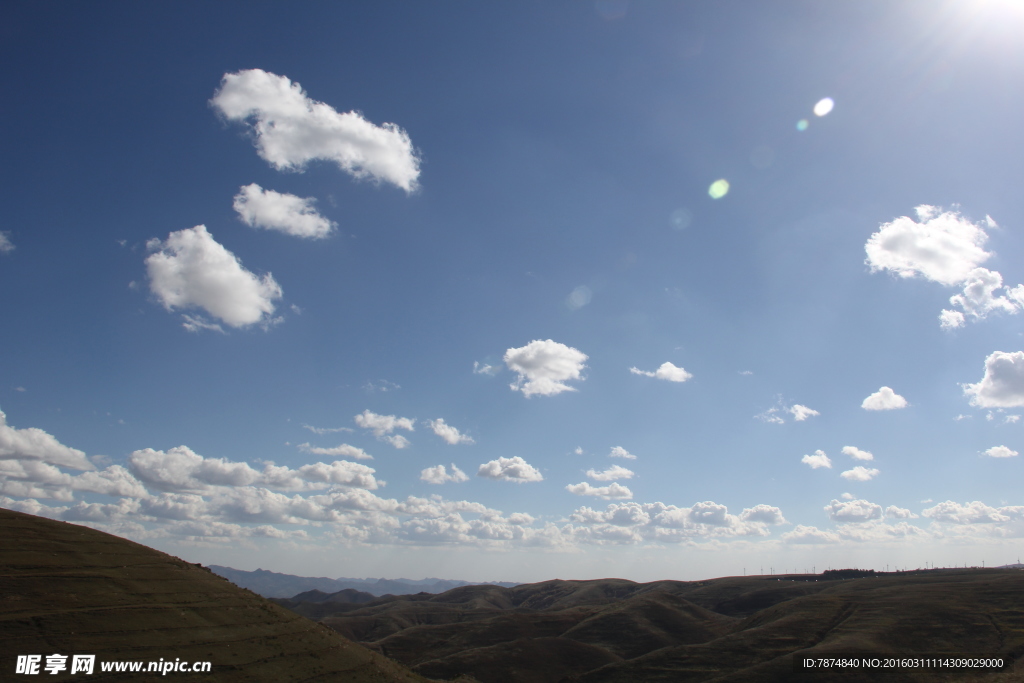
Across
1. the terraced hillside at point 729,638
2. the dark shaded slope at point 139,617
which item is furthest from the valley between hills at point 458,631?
the terraced hillside at point 729,638

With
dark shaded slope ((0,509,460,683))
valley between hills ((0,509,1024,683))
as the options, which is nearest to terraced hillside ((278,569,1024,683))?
valley between hills ((0,509,1024,683))

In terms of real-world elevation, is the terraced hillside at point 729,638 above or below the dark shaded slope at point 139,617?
below

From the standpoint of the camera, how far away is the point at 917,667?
9225 cm

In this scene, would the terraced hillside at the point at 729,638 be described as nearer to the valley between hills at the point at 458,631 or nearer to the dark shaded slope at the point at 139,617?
the valley between hills at the point at 458,631

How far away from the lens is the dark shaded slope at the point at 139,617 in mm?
47156

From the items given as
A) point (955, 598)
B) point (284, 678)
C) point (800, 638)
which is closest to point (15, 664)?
point (284, 678)

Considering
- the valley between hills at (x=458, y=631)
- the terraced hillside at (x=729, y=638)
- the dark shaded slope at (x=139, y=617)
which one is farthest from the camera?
the terraced hillside at (x=729, y=638)

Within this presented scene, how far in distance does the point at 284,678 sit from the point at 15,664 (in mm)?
21962

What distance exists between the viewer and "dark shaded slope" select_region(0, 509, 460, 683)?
47.2m

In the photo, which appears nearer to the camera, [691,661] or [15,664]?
[15,664]

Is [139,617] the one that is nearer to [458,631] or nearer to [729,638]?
[729,638]

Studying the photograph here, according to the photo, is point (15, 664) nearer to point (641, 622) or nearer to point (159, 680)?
point (159, 680)

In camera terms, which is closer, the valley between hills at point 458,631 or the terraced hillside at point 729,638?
the valley between hills at point 458,631

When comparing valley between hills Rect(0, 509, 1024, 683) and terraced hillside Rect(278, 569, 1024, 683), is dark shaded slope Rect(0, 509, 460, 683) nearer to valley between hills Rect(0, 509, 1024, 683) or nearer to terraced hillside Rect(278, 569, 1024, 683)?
valley between hills Rect(0, 509, 1024, 683)
